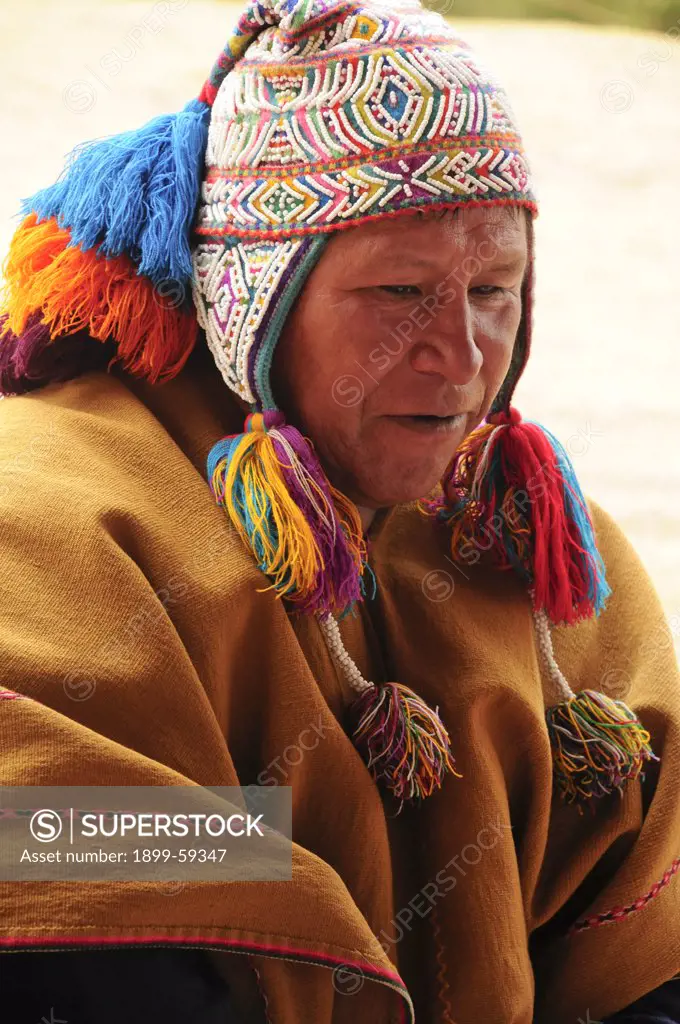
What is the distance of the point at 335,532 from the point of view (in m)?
1.08

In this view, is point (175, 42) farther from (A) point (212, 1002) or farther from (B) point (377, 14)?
(A) point (212, 1002)

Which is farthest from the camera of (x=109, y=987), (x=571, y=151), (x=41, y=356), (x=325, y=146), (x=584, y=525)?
(x=571, y=151)

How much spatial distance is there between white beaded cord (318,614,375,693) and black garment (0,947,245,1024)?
11.7 inches

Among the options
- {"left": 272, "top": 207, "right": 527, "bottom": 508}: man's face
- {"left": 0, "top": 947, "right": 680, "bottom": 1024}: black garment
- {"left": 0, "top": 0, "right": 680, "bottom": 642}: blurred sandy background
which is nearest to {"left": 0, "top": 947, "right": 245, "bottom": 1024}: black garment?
{"left": 0, "top": 947, "right": 680, "bottom": 1024}: black garment

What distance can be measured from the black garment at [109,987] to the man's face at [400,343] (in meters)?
0.46

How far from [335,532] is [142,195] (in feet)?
1.15

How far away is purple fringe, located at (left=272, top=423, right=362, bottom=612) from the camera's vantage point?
1079 millimetres

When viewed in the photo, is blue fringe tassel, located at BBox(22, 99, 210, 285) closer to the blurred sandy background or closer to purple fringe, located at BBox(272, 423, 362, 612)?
purple fringe, located at BBox(272, 423, 362, 612)

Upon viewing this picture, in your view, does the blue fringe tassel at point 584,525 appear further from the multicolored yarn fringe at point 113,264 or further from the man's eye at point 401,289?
the multicolored yarn fringe at point 113,264

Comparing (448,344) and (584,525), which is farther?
(584,525)

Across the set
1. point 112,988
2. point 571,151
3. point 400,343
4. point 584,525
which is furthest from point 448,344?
point 571,151

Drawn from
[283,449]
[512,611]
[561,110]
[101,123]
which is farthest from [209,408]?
[561,110]

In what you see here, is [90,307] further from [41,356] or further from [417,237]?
[417,237]

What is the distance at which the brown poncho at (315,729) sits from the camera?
896mm
